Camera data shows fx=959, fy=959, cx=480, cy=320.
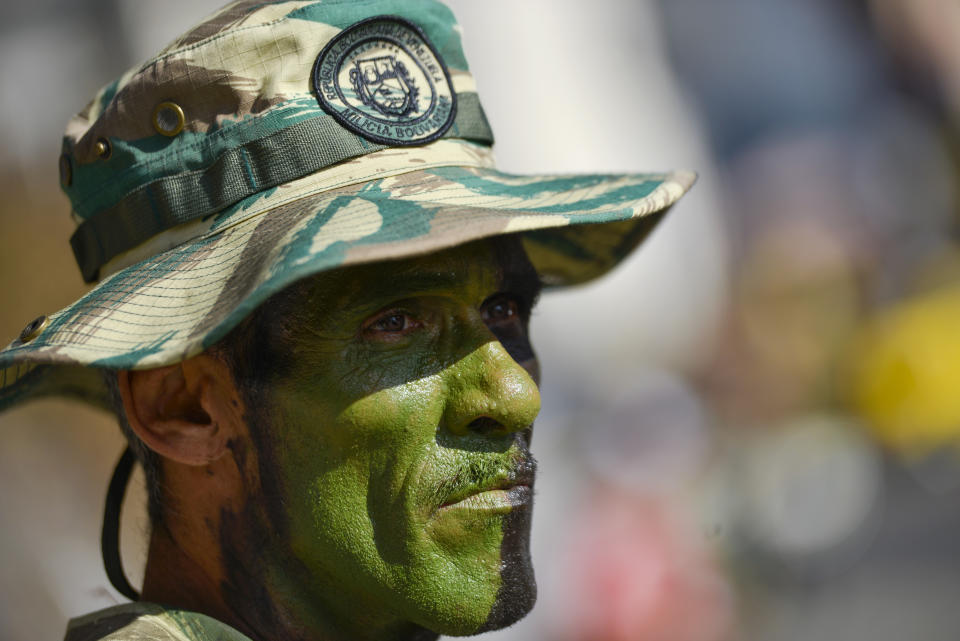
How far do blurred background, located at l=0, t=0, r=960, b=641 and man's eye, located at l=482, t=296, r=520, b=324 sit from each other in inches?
126

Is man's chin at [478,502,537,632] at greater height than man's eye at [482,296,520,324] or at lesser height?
lesser

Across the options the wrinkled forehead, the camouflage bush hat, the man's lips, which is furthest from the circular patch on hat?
the man's lips

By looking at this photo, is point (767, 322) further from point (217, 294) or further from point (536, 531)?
point (217, 294)

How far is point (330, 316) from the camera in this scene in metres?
1.74

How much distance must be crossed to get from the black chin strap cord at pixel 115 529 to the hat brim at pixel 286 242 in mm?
302

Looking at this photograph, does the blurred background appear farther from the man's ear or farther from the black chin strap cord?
the man's ear

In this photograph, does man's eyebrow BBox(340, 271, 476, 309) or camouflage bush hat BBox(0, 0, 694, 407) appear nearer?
camouflage bush hat BBox(0, 0, 694, 407)

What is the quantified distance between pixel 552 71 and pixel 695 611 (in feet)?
14.5

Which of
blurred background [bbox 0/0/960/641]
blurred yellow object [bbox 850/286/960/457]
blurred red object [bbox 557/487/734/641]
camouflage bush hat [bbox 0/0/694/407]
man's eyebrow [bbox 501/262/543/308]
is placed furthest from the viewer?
blurred yellow object [bbox 850/286/960/457]

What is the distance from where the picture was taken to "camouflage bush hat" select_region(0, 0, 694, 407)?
162 cm

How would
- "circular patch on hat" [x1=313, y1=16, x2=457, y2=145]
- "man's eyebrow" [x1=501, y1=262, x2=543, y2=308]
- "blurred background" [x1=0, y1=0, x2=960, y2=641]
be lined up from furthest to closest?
"blurred background" [x1=0, y1=0, x2=960, y2=641], "man's eyebrow" [x1=501, y1=262, x2=543, y2=308], "circular patch on hat" [x1=313, y1=16, x2=457, y2=145]

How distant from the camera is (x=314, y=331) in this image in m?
1.74

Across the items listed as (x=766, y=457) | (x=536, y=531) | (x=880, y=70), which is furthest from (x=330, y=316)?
(x=880, y=70)

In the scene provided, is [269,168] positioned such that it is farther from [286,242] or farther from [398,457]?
[398,457]
